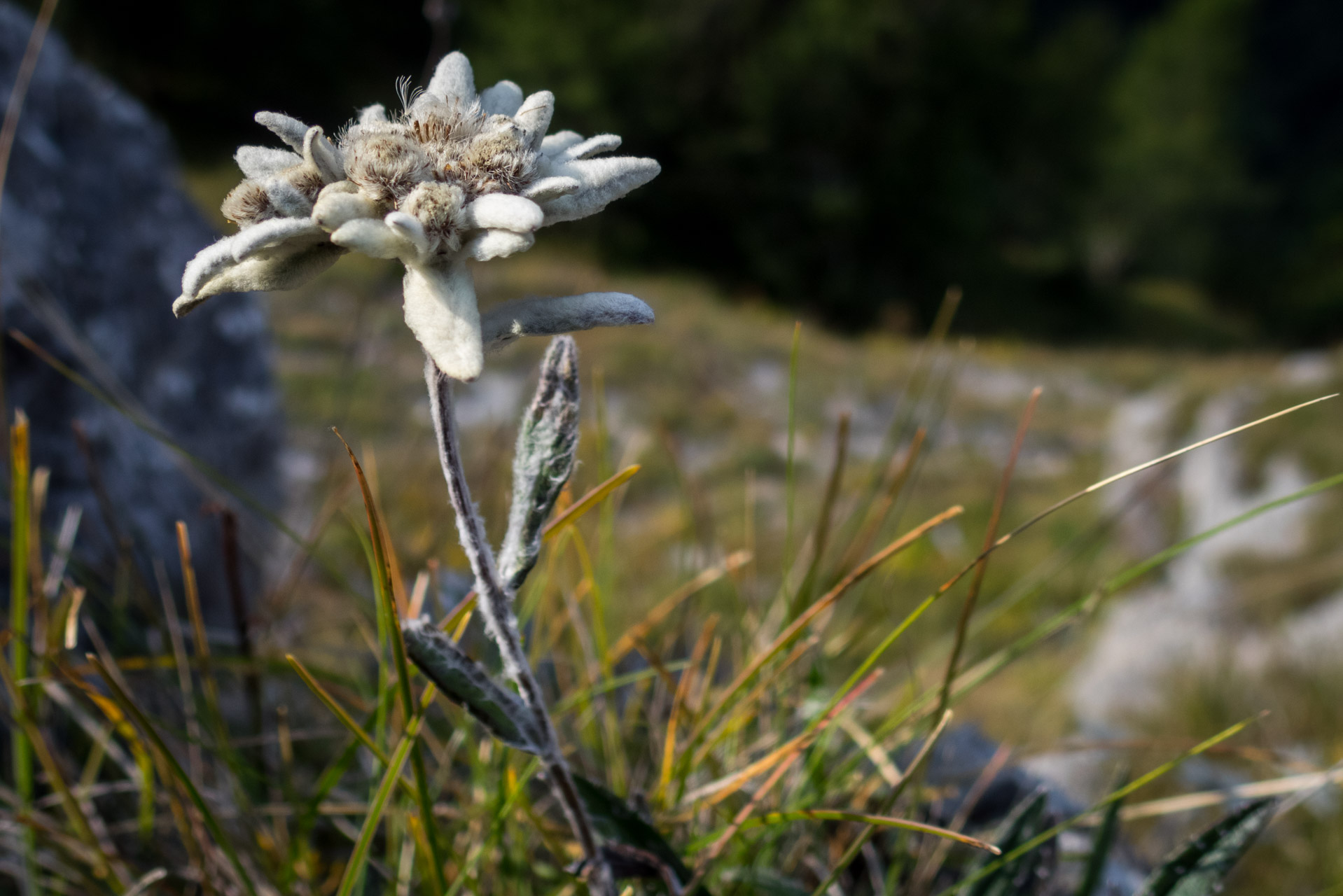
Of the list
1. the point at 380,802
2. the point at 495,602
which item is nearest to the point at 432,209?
the point at 495,602

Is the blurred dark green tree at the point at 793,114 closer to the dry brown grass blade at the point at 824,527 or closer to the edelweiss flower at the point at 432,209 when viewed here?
the dry brown grass blade at the point at 824,527

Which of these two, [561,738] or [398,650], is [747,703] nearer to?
[561,738]

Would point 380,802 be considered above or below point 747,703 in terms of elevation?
above

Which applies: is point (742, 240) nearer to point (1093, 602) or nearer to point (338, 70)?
point (338, 70)

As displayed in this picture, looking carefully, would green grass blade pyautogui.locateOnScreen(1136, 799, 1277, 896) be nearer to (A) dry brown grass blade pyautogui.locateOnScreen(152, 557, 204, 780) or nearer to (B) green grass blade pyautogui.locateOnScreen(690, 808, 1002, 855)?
(B) green grass blade pyautogui.locateOnScreen(690, 808, 1002, 855)

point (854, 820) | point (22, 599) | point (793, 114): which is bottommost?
point (854, 820)

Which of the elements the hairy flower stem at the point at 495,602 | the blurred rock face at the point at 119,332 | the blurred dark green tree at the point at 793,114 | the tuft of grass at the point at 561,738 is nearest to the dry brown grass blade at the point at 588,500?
the tuft of grass at the point at 561,738
